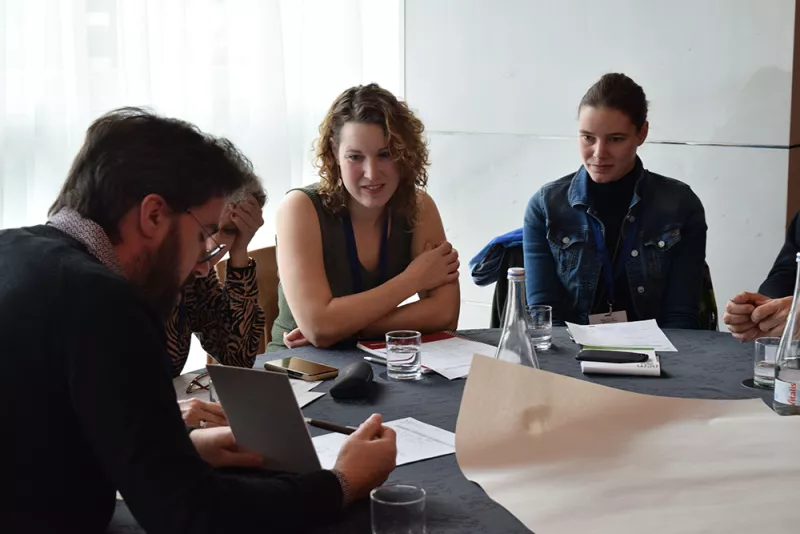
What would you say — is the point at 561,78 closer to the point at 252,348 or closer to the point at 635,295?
the point at 635,295

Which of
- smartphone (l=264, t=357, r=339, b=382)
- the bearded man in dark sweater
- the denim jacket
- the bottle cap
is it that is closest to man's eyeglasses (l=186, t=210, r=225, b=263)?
the bearded man in dark sweater

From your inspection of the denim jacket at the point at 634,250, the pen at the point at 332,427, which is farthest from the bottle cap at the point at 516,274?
the denim jacket at the point at 634,250

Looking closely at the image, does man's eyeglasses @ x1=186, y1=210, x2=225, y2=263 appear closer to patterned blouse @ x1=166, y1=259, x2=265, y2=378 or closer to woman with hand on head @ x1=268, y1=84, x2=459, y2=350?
patterned blouse @ x1=166, y1=259, x2=265, y2=378

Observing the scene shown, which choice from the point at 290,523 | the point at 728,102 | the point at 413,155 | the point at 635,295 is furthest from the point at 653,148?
Result: the point at 290,523

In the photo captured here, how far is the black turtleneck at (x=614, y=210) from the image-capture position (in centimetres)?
279

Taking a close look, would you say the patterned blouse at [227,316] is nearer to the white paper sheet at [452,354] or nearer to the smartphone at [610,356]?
the white paper sheet at [452,354]

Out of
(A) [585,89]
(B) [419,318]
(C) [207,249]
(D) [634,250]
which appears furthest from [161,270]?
(A) [585,89]

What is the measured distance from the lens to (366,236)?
2545mm

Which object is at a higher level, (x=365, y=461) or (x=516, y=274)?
(x=516, y=274)

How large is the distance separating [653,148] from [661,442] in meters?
2.47

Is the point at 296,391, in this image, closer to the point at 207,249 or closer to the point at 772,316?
the point at 207,249

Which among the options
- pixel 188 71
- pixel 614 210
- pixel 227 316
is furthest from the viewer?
pixel 188 71

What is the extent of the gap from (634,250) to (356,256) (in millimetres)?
884

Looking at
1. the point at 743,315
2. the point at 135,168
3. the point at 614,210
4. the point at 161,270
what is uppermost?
the point at 135,168
